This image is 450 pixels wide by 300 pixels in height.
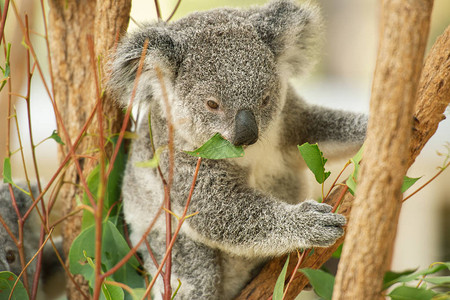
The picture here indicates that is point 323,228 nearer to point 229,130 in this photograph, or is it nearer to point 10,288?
point 229,130

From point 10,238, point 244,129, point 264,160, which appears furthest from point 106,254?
point 244,129

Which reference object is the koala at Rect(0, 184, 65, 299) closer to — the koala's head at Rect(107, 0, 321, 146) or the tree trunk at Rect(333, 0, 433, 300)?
the koala's head at Rect(107, 0, 321, 146)

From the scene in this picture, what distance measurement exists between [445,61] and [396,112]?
0.82 m

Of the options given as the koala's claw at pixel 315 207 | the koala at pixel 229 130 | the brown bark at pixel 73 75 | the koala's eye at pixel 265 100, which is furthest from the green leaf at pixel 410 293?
the brown bark at pixel 73 75

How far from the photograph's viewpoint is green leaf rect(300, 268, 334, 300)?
5.46 feet

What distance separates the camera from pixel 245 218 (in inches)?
82.1

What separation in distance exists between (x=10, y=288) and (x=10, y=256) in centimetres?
46

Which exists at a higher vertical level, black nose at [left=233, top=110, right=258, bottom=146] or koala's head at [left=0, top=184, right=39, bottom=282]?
black nose at [left=233, top=110, right=258, bottom=146]

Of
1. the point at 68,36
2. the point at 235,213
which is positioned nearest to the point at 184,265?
the point at 235,213

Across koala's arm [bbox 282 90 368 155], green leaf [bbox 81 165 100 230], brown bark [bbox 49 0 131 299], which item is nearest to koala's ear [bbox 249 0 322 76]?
koala's arm [bbox 282 90 368 155]

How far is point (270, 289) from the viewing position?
206 cm

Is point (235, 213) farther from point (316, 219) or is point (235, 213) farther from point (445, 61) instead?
point (445, 61)

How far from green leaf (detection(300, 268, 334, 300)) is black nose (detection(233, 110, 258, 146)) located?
0.52m

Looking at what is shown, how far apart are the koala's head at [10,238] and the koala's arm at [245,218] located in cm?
95
